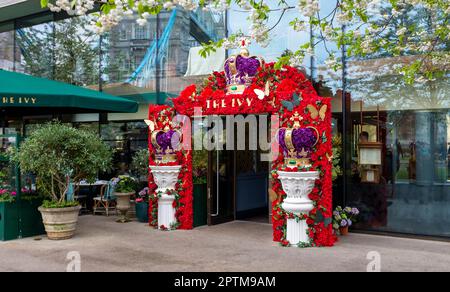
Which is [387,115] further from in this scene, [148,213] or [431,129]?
[148,213]

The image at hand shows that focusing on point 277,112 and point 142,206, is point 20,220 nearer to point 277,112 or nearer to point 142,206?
point 142,206

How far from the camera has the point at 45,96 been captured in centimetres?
749

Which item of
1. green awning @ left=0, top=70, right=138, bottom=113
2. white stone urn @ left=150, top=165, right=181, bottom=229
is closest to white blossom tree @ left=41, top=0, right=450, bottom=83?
green awning @ left=0, top=70, right=138, bottom=113

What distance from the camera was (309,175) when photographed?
6.51 meters

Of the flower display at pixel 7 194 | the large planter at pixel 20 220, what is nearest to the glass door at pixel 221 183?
the large planter at pixel 20 220

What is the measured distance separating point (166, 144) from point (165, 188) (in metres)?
0.78

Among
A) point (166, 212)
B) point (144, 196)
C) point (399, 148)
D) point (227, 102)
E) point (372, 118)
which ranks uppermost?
point (227, 102)

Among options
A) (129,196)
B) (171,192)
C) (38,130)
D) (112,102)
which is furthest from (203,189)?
(38,130)

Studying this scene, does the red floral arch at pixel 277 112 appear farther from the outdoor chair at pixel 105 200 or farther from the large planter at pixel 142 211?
the outdoor chair at pixel 105 200

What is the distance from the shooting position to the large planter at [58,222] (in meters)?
7.16

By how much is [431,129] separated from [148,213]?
526 centimetres

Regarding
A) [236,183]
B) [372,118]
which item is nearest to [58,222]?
[236,183]
